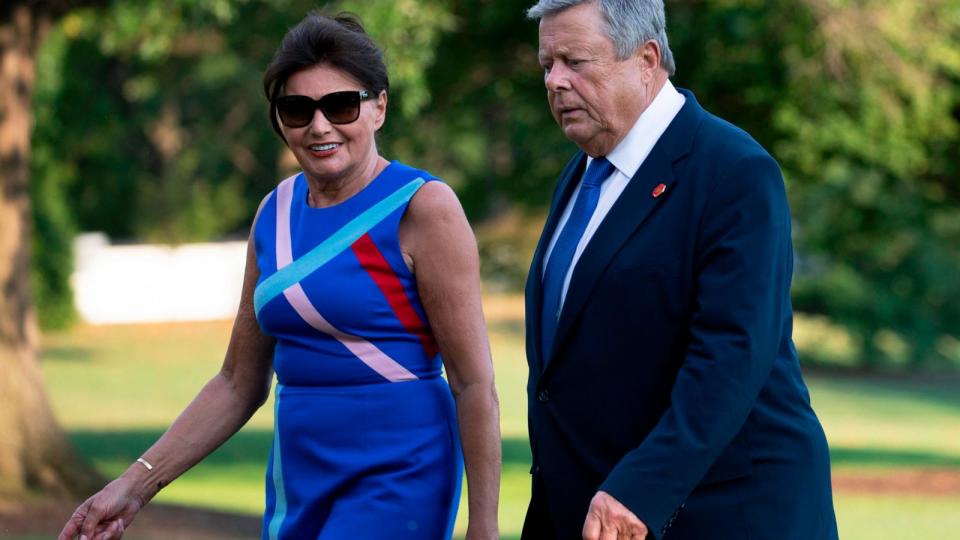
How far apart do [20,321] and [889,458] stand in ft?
39.6

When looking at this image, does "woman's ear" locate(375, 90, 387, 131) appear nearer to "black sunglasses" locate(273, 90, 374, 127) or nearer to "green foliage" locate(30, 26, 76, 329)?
"black sunglasses" locate(273, 90, 374, 127)

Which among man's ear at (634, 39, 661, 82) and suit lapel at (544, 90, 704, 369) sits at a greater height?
man's ear at (634, 39, 661, 82)

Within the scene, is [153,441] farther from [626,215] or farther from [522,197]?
[626,215]

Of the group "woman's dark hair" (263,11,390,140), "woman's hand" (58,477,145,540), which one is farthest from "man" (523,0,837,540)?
"woman's hand" (58,477,145,540)

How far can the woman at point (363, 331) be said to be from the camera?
3.74 meters

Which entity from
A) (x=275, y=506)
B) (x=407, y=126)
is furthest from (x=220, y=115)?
(x=275, y=506)

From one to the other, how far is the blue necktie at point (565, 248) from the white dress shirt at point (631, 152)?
2 centimetres

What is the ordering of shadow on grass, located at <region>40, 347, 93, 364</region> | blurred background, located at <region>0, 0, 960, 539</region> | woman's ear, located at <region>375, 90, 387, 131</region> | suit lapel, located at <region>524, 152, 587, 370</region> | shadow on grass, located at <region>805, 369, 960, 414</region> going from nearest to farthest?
suit lapel, located at <region>524, 152, 587, 370</region>
woman's ear, located at <region>375, 90, 387, 131</region>
blurred background, located at <region>0, 0, 960, 539</region>
shadow on grass, located at <region>805, 369, 960, 414</region>
shadow on grass, located at <region>40, 347, 93, 364</region>

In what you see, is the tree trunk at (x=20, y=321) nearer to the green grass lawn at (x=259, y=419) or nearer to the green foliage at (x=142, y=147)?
the green grass lawn at (x=259, y=419)

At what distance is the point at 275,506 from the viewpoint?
3.90m

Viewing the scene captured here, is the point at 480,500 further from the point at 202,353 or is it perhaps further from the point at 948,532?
the point at 202,353

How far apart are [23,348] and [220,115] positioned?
1553 inches

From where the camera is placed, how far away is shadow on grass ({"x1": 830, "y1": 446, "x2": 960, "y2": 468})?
2045cm

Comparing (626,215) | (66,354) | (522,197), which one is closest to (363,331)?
(626,215)
